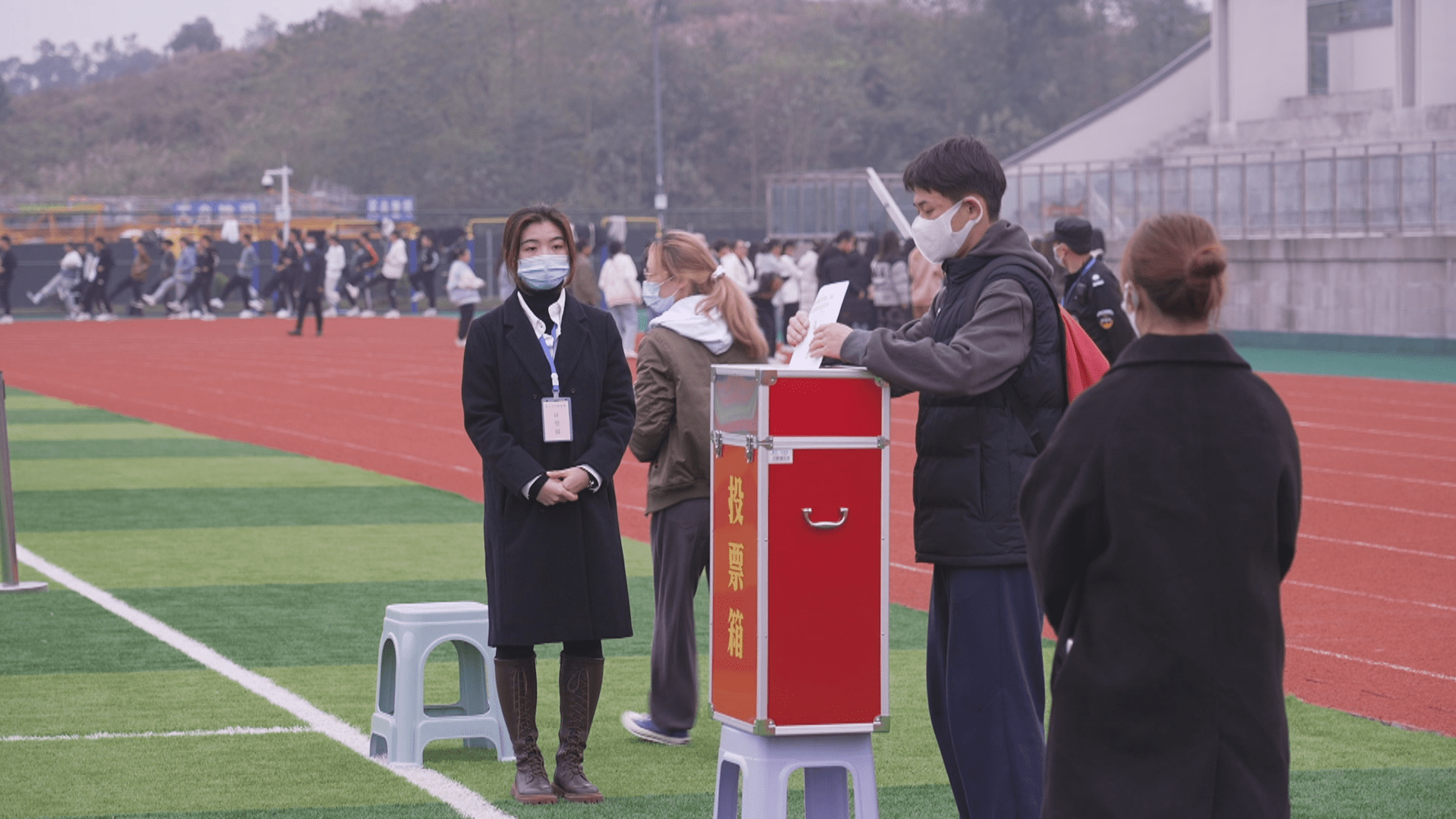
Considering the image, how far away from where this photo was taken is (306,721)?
7.54 m

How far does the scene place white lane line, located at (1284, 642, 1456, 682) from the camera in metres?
8.34

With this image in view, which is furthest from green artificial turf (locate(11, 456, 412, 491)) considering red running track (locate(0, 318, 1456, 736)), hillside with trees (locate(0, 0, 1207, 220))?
hillside with trees (locate(0, 0, 1207, 220))

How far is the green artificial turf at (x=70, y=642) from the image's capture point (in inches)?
339

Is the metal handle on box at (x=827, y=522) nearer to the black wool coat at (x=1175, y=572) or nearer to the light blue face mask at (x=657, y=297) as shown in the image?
the black wool coat at (x=1175, y=572)

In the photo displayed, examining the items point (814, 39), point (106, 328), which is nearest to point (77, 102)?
point (814, 39)

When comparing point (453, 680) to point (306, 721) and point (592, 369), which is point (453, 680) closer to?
point (306, 721)

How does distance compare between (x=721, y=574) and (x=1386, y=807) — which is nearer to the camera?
(x=721, y=574)

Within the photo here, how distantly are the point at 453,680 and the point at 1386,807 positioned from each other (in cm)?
→ 398

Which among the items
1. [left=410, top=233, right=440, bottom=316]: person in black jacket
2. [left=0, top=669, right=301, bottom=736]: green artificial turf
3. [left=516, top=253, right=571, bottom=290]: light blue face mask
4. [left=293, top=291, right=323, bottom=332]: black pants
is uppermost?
[left=410, top=233, right=440, bottom=316]: person in black jacket

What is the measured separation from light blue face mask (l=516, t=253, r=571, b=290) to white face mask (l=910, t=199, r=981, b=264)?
1.69m

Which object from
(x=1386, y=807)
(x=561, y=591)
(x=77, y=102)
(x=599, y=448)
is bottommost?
(x=1386, y=807)

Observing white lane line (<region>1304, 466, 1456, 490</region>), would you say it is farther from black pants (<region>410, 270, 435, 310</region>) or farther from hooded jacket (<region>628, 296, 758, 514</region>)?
black pants (<region>410, 270, 435, 310</region>)

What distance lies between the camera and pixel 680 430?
7.07 meters

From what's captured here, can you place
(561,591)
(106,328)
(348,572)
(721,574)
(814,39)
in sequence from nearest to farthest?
(721,574)
(561,591)
(348,572)
(106,328)
(814,39)
